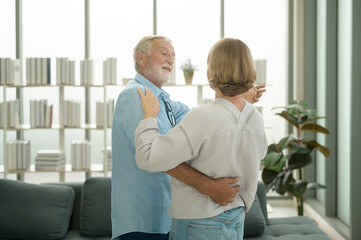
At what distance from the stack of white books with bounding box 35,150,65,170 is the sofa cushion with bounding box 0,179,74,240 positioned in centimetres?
206

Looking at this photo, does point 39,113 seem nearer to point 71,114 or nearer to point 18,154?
point 71,114

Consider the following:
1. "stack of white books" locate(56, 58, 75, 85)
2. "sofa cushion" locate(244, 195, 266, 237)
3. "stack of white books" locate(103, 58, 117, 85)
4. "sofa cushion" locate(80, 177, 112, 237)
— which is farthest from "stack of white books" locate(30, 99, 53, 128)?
"sofa cushion" locate(244, 195, 266, 237)

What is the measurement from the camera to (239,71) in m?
1.42

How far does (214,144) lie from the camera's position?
1.42 m

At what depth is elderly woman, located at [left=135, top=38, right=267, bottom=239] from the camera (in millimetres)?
1393

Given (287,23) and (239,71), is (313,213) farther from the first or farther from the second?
(239,71)

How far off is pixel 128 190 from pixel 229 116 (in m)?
0.52

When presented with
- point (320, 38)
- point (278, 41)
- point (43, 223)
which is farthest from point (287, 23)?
point (43, 223)

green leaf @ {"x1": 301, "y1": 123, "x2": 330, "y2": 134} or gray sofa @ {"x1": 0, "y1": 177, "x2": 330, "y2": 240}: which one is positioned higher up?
green leaf @ {"x1": 301, "y1": 123, "x2": 330, "y2": 134}

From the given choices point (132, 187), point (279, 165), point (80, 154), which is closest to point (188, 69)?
point (80, 154)

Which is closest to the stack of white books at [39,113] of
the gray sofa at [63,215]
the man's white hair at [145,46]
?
the gray sofa at [63,215]

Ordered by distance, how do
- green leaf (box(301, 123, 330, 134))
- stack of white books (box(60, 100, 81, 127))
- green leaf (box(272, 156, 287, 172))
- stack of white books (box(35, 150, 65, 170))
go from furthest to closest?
stack of white books (box(60, 100, 81, 127)), stack of white books (box(35, 150, 65, 170)), green leaf (box(301, 123, 330, 134)), green leaf (box(272, 156, 287, 172))

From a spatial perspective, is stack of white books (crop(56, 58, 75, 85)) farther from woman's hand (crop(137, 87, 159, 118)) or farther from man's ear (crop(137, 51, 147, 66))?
woman's hand (crop(137, 87, 159, 118))

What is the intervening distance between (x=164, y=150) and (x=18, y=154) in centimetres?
447
